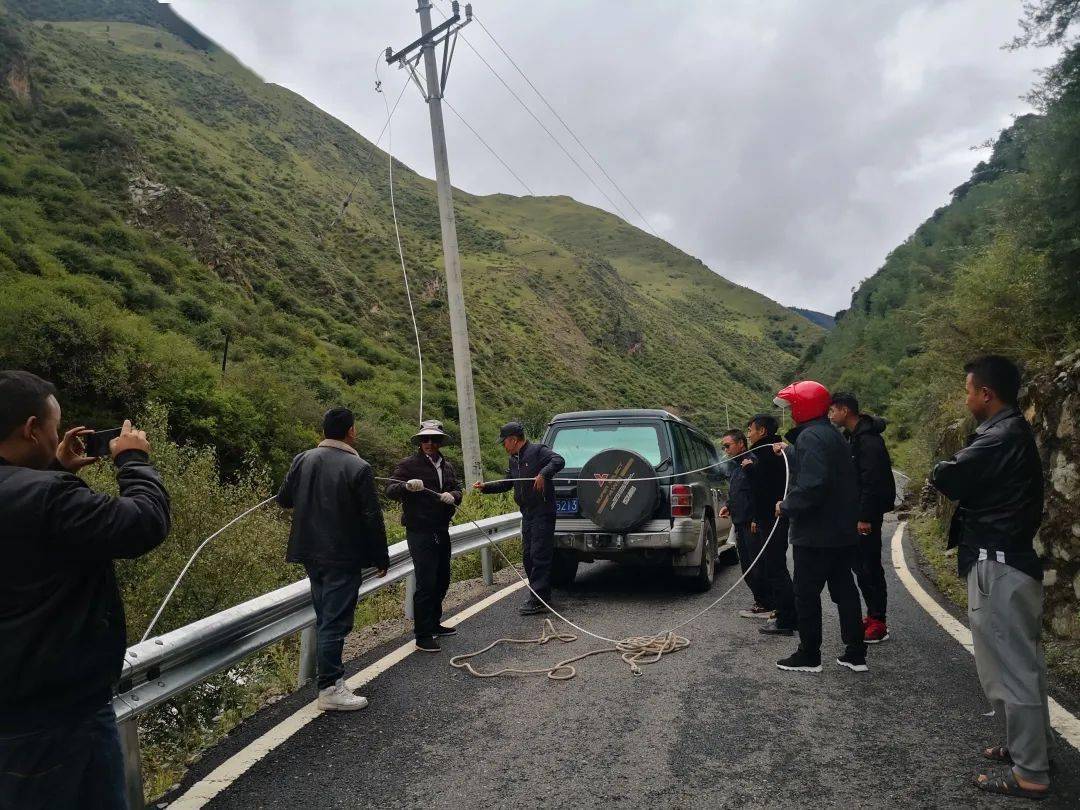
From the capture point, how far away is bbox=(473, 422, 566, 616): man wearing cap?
7.25 m

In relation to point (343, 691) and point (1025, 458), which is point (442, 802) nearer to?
point (343, 691)

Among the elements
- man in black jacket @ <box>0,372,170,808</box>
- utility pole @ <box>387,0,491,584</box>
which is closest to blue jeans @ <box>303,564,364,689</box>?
man in black jacket @ <box>0,372,170,808</box>

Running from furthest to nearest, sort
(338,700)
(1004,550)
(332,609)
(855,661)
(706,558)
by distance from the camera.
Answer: (706,558) → (855,661) → (332,609) → (338,700) → (1004,550)

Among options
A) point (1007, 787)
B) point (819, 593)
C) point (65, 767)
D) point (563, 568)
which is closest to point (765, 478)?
point (819, 593)

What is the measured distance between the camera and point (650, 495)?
24.6ft

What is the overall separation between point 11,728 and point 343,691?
2.64m

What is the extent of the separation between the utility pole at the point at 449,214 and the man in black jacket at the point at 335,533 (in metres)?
7.52

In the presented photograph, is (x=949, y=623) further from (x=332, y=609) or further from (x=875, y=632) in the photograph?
(x=332, y=609)

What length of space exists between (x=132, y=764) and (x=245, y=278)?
42.6m

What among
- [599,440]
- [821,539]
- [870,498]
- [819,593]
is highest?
[599,440]

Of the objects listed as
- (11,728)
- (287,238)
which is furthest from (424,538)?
(287,238)

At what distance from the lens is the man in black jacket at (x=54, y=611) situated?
217 centimetres

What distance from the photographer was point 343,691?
183 inches

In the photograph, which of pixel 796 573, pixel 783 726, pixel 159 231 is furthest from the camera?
pixel 159 231
